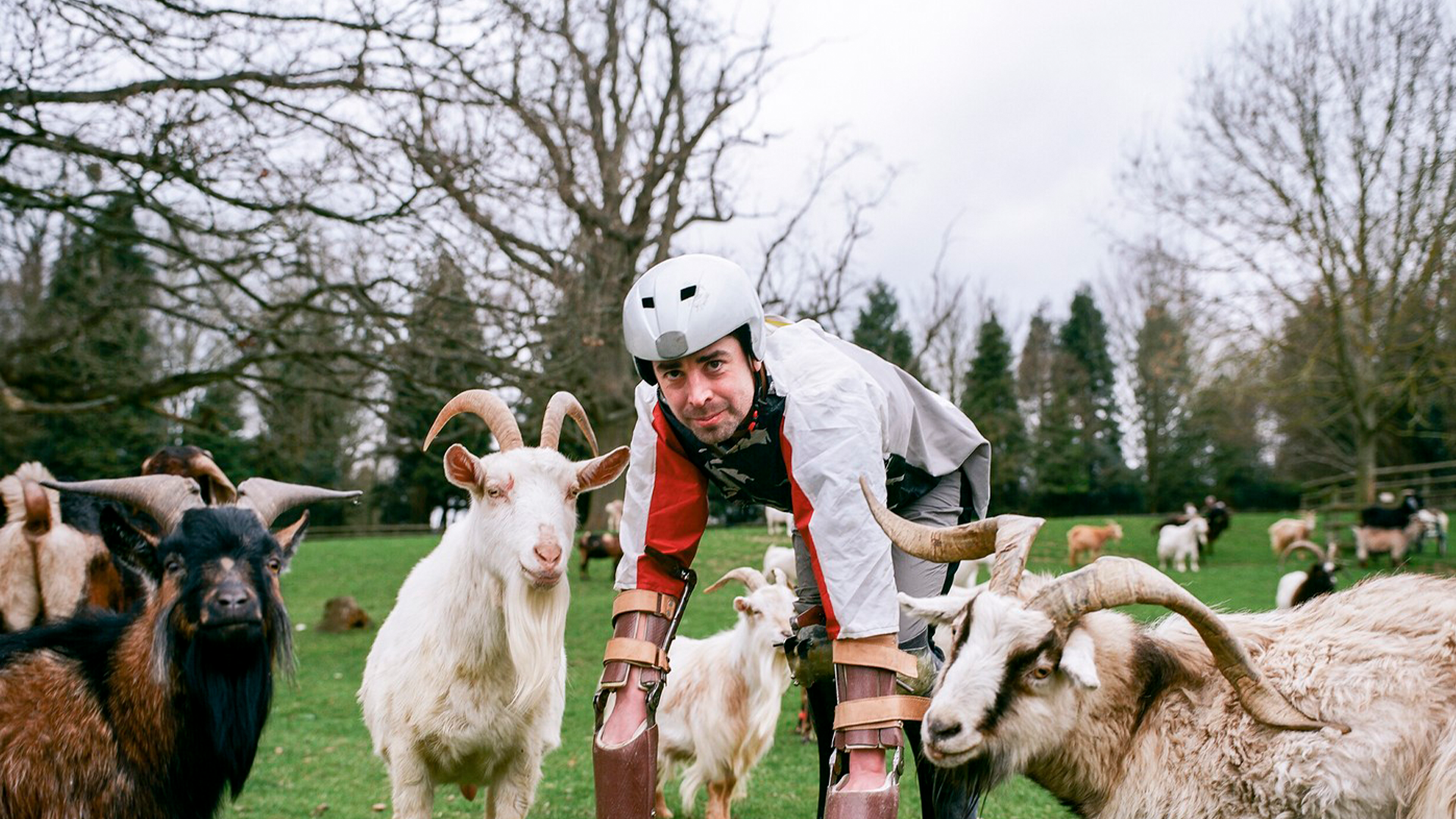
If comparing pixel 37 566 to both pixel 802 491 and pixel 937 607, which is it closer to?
pixel 802 491

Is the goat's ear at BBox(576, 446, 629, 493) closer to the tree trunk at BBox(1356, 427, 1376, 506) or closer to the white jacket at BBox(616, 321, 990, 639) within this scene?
the white jacket at BBox(616, 321, 990, 639)

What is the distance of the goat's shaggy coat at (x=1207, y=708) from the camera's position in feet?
9.25

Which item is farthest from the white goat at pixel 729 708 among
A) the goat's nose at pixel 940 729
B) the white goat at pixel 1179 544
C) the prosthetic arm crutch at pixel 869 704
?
the white goat at pixel 1179 544

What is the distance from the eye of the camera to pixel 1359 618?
321cm

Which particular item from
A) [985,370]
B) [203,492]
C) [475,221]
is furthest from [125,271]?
[985,370]

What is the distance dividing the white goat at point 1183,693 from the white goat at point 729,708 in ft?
11.3

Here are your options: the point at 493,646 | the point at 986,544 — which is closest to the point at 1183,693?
the point at 986,544

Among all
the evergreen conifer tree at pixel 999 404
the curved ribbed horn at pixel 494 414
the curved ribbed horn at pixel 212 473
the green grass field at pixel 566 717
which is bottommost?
the green grass field at pixel 566 717

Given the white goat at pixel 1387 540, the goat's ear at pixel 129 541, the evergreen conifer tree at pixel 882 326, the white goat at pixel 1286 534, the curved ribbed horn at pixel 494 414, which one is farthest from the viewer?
the evergreen conifer tree at pixel 882 326

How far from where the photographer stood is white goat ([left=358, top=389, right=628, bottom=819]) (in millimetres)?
4355

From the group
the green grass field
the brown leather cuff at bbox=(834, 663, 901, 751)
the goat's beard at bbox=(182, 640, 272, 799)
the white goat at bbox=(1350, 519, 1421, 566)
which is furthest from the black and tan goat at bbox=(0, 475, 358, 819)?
the white goat at bbox=(1350, 519, 1421, 566)

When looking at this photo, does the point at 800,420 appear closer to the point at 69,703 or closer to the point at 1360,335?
the point at 69,703

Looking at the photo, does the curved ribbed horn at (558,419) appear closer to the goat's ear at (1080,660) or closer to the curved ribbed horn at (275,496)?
the curved ribbed horn at (275,496)

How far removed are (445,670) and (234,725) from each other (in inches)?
36.5
